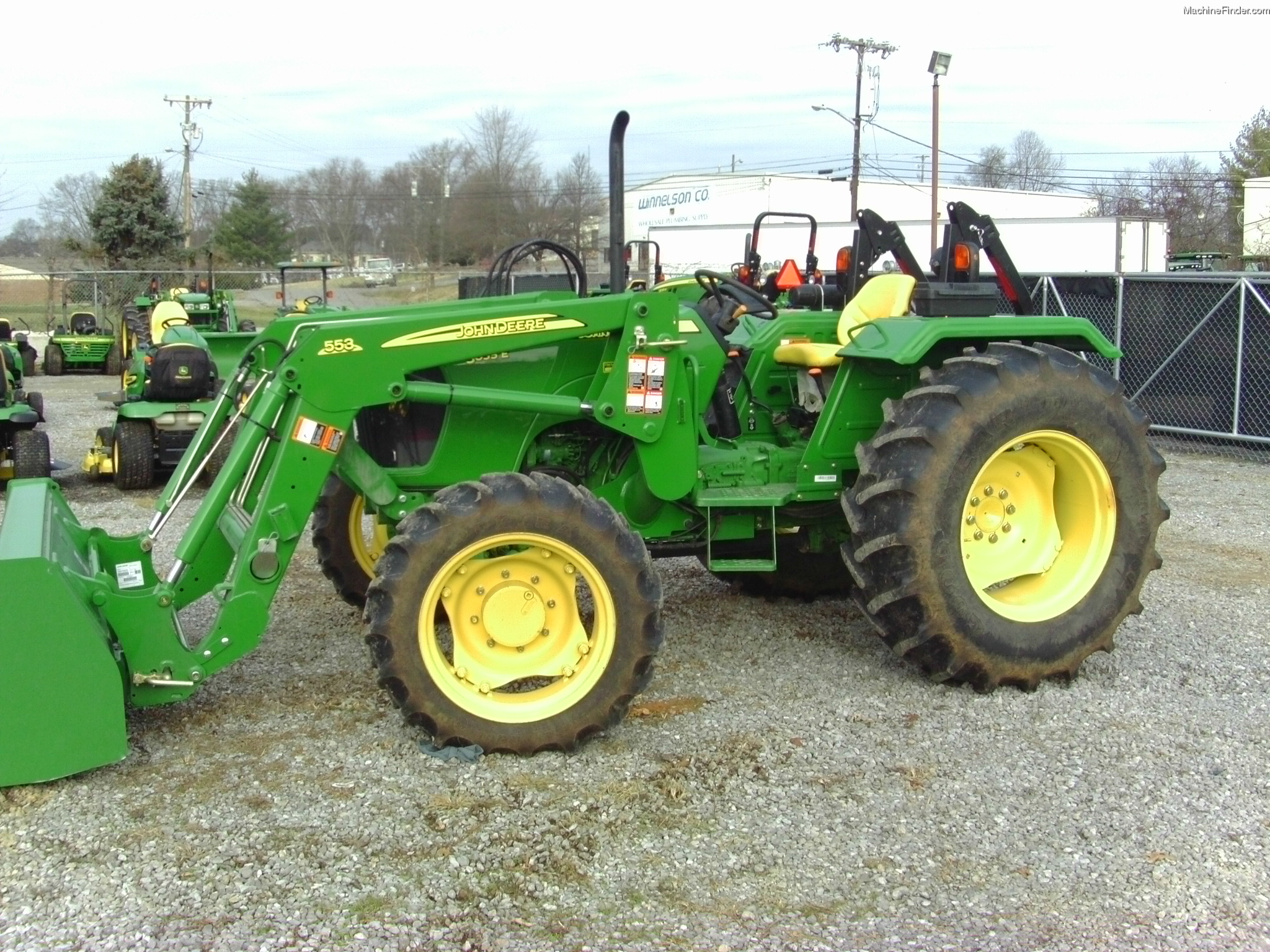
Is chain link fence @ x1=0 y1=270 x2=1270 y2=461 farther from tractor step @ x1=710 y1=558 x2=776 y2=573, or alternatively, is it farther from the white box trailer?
the white box trailer

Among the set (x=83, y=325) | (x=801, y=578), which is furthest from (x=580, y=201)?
(x=801, y=578)

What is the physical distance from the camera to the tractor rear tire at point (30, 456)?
33.3ft

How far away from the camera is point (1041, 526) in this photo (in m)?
5.45

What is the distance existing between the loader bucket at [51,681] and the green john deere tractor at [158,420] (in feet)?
21.2

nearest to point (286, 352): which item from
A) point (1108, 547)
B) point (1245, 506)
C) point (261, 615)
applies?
point (261, 615)

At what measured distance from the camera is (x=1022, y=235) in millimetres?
37188

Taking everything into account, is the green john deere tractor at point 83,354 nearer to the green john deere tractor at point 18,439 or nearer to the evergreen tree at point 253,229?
the green john deere tractor at point 18,439

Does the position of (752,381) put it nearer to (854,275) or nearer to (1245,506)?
(854,275)

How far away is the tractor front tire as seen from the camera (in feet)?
16.0

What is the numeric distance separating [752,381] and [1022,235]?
33959 mm

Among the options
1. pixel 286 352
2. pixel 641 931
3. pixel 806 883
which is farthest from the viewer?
pixel 286 352

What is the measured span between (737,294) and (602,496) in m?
1.30

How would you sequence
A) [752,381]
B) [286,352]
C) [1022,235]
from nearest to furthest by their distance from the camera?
[286,352], [752,381], [1022,235]

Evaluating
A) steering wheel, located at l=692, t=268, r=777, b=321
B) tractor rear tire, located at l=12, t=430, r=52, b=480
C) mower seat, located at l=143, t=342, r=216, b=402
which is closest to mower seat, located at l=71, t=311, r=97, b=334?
mower seat, located at l=143, t=342, r=216, b=402
